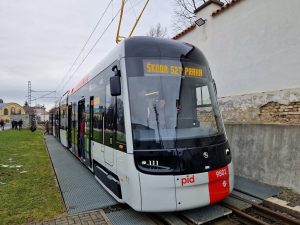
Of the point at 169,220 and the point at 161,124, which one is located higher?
the point at 161,124

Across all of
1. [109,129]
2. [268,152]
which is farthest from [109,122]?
[268,152]

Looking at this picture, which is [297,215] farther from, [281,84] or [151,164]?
[281,84]

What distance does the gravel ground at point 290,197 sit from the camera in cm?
524

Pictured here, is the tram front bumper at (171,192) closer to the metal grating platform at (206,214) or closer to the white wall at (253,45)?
the metal grating platform at (206,214)

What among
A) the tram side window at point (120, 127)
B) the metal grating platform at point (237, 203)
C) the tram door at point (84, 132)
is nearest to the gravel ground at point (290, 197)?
the metal grating platform at point (237, 203)

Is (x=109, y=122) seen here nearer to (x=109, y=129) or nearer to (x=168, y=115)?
(x=109, y=129)

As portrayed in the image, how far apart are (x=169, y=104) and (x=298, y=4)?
14.1ft

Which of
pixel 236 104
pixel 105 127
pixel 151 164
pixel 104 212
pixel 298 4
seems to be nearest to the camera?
pixel 151 164

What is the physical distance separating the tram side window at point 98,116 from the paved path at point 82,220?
69.1 inches

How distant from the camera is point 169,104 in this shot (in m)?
4.82

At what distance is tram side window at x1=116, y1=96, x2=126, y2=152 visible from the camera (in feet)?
15.9

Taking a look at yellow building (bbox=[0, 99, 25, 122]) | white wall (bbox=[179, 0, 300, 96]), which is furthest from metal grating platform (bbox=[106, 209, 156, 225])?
yellow building (bbox=[0, 99, 25, 122])

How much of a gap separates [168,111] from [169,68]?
80 centimetres

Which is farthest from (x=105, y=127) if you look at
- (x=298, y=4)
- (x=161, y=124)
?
(x=298, y=4)
